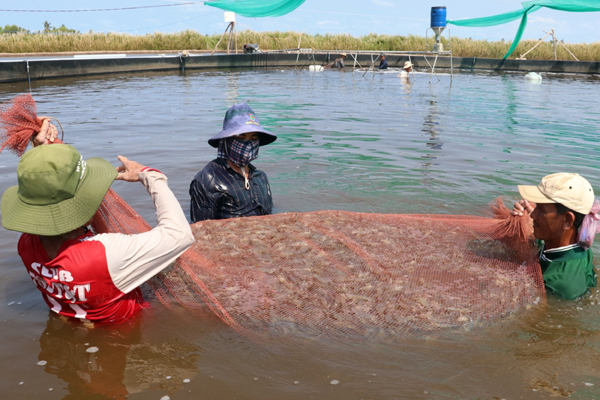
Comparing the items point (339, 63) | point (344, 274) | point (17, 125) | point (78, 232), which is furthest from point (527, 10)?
point (78, 232)

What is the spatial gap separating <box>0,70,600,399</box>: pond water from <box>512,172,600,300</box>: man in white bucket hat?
15cm

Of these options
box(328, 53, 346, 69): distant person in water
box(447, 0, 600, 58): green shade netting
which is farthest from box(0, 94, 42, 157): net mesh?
box(328, 53, 346, 69): distant person in water

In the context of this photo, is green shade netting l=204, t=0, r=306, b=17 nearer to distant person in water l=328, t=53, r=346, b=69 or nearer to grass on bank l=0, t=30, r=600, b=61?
distant person in water l=328, t=53, r=346, b=69

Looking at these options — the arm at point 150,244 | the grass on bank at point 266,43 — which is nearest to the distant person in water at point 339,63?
the grass on bank at point 266,43

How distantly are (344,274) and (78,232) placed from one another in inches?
60.2

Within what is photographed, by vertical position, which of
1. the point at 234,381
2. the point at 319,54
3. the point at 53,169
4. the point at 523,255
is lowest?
the point at 234,381

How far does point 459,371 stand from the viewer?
2.70 metres

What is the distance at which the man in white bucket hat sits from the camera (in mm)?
3129

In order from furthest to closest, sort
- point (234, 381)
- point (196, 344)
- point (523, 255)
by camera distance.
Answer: point (523, 255)
point (196, 344)
point (234, 381)

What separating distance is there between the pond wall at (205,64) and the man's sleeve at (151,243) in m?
15.7

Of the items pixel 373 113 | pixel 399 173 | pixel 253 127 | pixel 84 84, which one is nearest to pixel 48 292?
pixel 253 127

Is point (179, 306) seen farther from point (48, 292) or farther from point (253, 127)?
point (253, 127)

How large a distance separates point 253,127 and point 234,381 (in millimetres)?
1784

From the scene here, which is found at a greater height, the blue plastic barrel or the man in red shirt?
the blue plastic barrel
